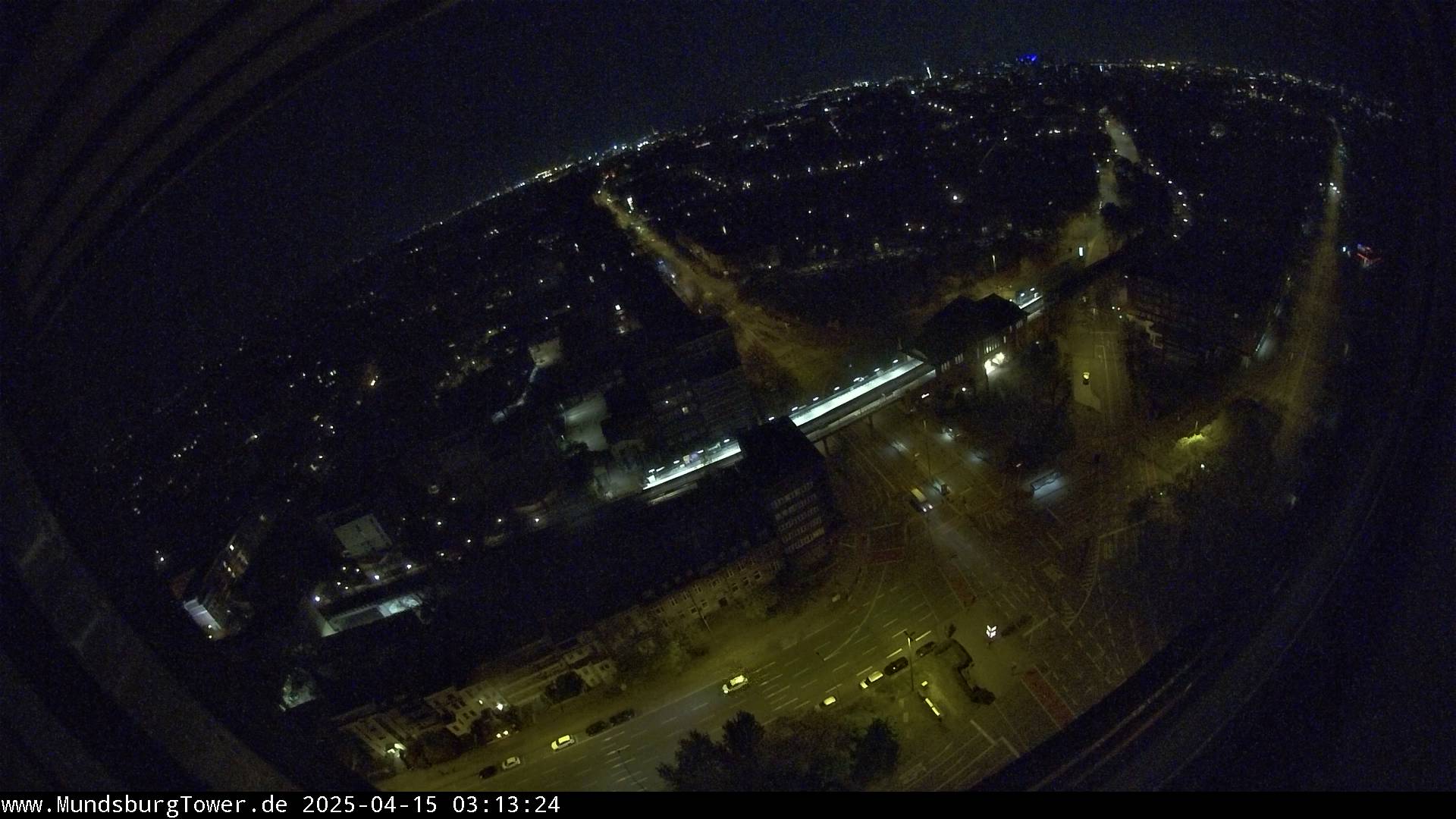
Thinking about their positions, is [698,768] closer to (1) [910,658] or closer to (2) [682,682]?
(2) [682,682]

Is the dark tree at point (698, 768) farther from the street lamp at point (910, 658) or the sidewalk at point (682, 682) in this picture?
the street lamp at point (910, 658)

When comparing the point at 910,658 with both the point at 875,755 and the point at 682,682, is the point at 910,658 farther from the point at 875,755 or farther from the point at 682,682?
the point at 682,682

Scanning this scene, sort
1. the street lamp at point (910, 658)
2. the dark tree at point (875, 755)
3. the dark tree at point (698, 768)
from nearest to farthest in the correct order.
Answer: the dark tree at point (875, 755) → the dark tree at point (698, 768) → the street lamp at point (910, 658)

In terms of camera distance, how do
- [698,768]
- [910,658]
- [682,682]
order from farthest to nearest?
1. [682,682]
2. [910,658]
3. [698,768]

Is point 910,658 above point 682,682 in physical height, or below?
below

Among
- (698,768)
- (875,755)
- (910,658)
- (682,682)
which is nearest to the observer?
(875,755)

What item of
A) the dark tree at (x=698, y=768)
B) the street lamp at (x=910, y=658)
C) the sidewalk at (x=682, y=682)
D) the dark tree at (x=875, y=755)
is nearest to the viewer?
the dark tree at (x=875, y=755)

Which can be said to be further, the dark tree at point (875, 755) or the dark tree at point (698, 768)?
the dark tree at point (698, 768)

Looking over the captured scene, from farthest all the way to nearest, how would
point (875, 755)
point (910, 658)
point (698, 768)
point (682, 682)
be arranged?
point (682, 682)
point (910, 658)
point (698, 768)
point (875, 755)

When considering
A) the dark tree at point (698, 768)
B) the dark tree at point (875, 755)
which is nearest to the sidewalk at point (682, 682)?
the dark tree at point (698, 768)

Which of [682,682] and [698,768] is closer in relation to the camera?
[698,768]

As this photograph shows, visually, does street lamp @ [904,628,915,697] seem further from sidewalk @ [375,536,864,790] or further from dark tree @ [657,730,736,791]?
dark tree @ [657,730,736,791]

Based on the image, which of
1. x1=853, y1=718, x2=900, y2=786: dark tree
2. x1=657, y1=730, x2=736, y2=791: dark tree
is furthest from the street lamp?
x1=657, y1=730, x2=736, y2=791: dark tree

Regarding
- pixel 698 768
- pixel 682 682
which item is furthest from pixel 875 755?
pixel 682 682
